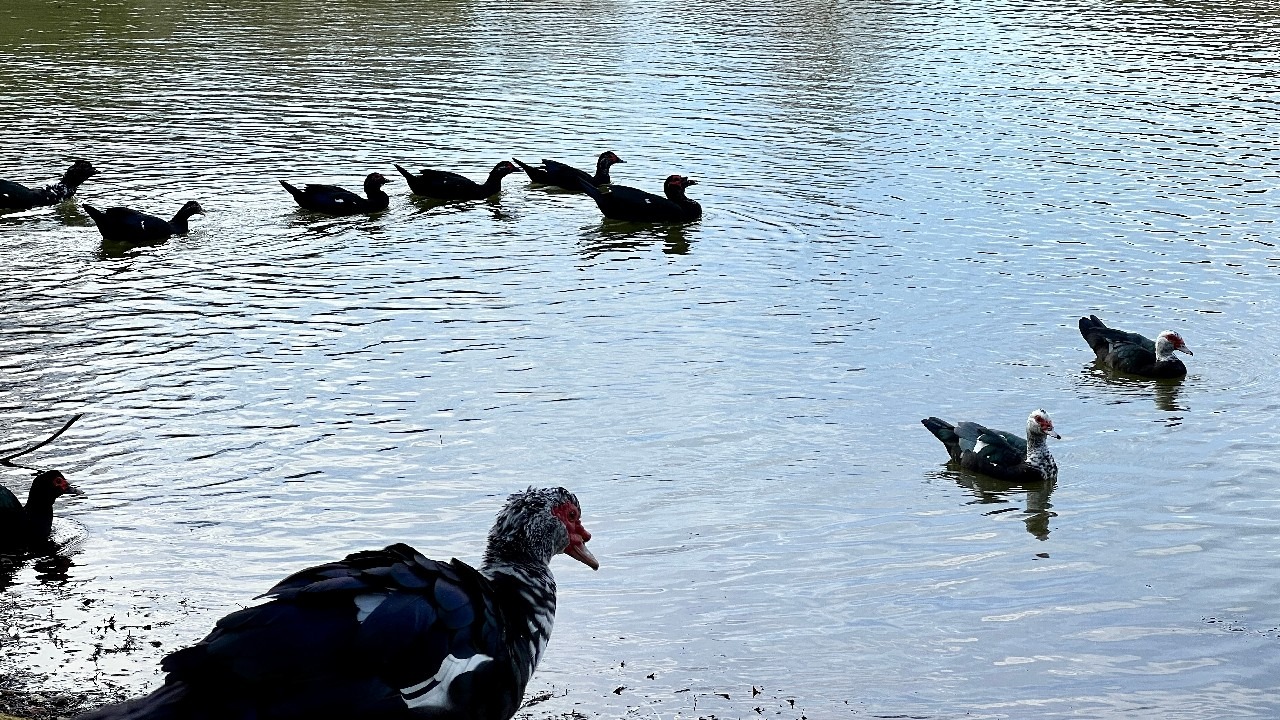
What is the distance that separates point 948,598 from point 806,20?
35.7 m

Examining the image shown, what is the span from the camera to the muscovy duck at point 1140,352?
1567 centimetres

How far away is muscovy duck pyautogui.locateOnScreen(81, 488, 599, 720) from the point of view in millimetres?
5648

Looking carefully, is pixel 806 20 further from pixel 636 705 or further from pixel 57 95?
pixel 636 705

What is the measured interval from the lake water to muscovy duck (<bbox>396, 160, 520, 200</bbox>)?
0.39 metres

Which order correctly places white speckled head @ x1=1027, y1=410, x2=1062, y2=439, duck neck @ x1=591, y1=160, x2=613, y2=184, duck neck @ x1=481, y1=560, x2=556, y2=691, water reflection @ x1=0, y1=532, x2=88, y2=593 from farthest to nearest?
duck neck @ x1=591, y1=160, x2=613, y2=184, white speckled head @ x1=1027, y1=410, x2=1062, y2=439, water reflection @ x1=0, y1=532, x2=88, y2=593, duck neck @ x1=481, y1=560, x2=556, y2=691

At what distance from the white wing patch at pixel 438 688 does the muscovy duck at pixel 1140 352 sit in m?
11.1

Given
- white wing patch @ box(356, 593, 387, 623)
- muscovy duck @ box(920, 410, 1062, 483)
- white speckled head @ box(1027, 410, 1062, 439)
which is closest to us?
white wing patch @ box(356, 593, 387, 623)

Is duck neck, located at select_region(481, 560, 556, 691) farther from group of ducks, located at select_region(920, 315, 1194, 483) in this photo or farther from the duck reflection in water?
the duck reflection in water

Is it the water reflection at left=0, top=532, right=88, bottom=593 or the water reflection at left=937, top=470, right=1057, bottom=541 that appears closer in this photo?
the water reflection at left=0, top=532, right=88, bottom=593

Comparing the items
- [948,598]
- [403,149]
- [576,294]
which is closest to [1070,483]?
[948,598]

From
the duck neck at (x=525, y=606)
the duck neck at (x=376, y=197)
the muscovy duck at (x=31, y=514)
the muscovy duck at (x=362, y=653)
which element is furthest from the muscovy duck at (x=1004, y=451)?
the duck neck at (x=376, y=197)

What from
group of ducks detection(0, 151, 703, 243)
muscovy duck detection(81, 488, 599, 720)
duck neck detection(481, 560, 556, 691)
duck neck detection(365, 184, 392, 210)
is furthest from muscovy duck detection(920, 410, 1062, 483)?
duck neck detection(365, 184, 392, 210)

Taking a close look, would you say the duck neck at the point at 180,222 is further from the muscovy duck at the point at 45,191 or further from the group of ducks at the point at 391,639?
the group of ducks at the point at 391,639

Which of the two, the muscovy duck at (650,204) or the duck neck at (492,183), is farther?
the duck neck at (492,183)
